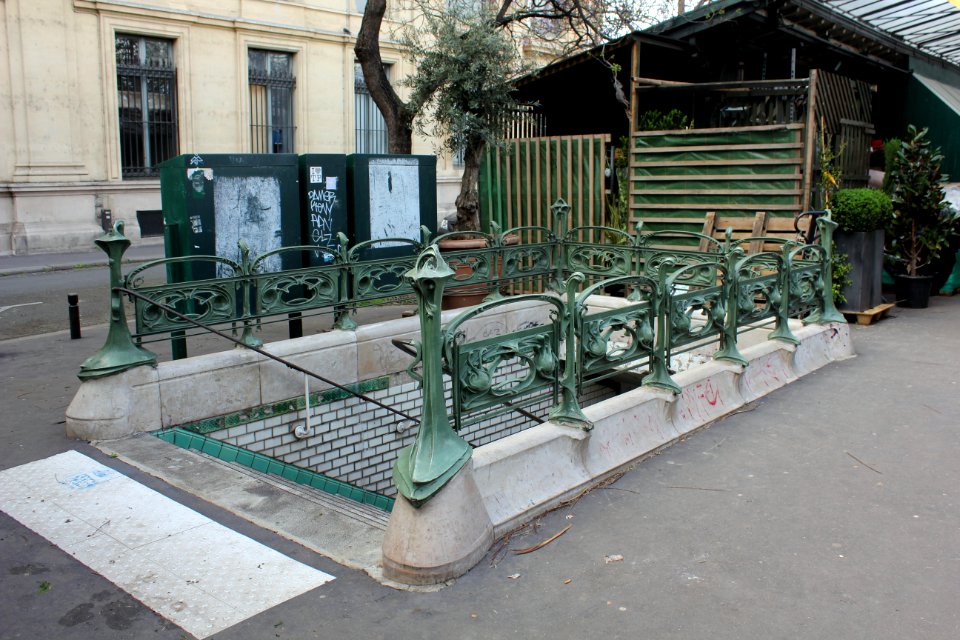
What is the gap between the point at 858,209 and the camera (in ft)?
35.2

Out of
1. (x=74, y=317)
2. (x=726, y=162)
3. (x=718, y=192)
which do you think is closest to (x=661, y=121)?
(x=726, y=162)

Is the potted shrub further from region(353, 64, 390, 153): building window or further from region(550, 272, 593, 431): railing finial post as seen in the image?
region(353, 64, 390, 153): building window

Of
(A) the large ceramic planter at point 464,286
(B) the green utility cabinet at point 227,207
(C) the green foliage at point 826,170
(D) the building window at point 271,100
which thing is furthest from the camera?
(D) the building window at point 271,100

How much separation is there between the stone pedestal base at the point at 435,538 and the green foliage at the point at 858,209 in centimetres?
822

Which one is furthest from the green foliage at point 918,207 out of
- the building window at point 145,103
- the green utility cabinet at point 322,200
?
the building window at point 145,103

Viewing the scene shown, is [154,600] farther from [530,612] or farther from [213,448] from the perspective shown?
[213,448]

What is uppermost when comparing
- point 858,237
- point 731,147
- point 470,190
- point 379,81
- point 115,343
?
point 379,81

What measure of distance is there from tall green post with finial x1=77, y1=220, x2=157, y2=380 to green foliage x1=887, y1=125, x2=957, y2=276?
1017cm

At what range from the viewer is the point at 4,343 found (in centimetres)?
988

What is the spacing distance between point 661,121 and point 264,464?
28.1 feet

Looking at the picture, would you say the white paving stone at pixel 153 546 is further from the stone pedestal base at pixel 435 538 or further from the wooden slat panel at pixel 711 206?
the wooden slat panel at pixel 711 206

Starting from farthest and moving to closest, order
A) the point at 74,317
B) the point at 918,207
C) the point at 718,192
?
the point at 918,207 < the point at 718,192 < the point at 74,317

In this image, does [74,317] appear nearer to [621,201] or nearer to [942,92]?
[621,201]

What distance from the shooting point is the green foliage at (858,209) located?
35.2ft
